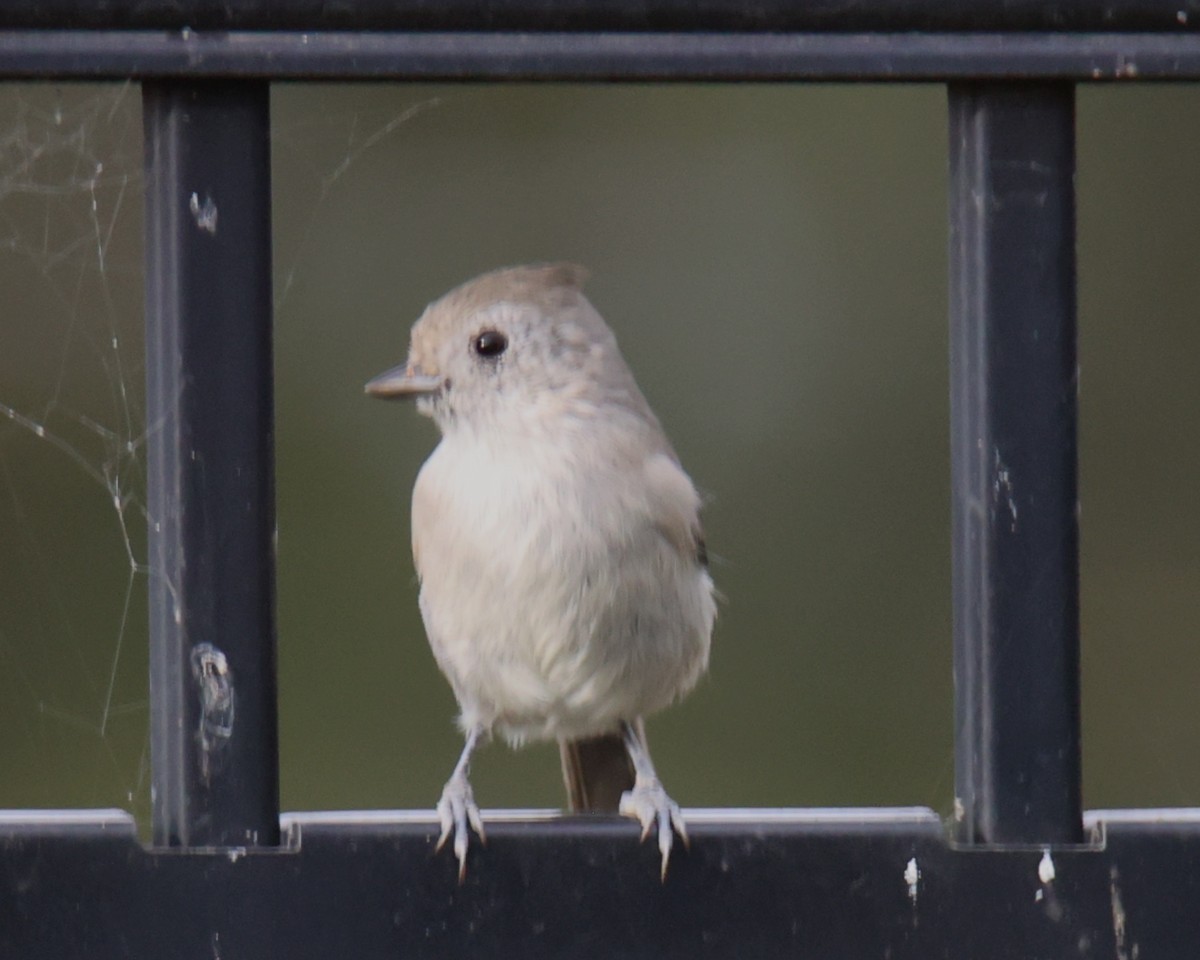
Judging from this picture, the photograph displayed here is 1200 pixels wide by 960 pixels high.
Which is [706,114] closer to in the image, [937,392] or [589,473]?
[937,392]

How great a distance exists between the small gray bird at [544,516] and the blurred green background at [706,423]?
109 centimetres

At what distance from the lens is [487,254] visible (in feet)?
10.1

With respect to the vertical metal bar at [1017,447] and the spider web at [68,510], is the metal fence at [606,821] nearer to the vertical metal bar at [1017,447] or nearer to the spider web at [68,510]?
the vertical metal bar at [1017,447]

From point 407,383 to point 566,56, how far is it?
82cm

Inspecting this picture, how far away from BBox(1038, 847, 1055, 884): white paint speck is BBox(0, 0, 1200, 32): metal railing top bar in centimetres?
43

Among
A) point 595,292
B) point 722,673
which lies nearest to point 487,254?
point 595,292

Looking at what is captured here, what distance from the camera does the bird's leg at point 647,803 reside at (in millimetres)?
1080

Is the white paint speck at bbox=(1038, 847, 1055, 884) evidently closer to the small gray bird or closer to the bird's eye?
the small gray bird

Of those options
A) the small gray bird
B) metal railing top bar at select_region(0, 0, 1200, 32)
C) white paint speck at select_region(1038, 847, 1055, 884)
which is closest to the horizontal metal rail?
white paint speck at select_region(1038, 847, 1055, 884)

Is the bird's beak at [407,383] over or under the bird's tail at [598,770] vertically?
over

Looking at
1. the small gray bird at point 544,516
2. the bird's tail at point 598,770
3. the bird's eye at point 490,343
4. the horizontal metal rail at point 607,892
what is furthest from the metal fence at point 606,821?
the bird's tail at point 598,770

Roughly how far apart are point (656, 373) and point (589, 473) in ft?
4.60

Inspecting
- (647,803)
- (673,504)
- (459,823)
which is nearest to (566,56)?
(459,823)

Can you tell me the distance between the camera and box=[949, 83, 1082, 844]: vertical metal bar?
3.37 ft
